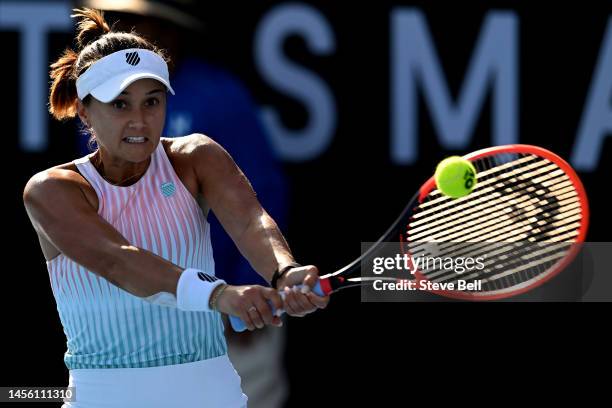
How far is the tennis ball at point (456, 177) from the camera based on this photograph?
11.0 feet

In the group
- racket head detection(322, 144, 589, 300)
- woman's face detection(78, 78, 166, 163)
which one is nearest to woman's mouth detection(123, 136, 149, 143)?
woman's face detection(78, 78, 166, 163)

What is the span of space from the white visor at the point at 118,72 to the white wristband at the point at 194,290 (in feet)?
1.61

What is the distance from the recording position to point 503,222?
12.2 feet

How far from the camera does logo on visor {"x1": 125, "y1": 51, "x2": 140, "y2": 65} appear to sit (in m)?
3.37

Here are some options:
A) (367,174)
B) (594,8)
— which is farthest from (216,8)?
(594,8)

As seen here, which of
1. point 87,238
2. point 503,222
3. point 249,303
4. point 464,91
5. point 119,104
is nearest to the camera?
point 249,303

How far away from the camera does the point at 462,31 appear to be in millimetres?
5324

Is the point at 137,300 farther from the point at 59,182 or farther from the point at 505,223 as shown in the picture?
the point at 505,223

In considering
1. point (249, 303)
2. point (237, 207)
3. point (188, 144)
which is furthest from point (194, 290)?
point (188, 144)

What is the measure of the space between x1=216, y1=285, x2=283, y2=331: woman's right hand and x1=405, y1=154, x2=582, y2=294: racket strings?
583mm

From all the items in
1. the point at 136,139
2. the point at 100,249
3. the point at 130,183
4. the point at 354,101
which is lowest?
the point at 100,249

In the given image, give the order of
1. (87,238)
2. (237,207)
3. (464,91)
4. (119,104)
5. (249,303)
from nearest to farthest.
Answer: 1. (249,303)
2. (87,238)
3. (119,104)
4. (237,207)
5. (464,91)

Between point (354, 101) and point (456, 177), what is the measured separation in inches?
79.5

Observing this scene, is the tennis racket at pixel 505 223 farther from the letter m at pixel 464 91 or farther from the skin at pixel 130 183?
the letter m at pixel 464 91
